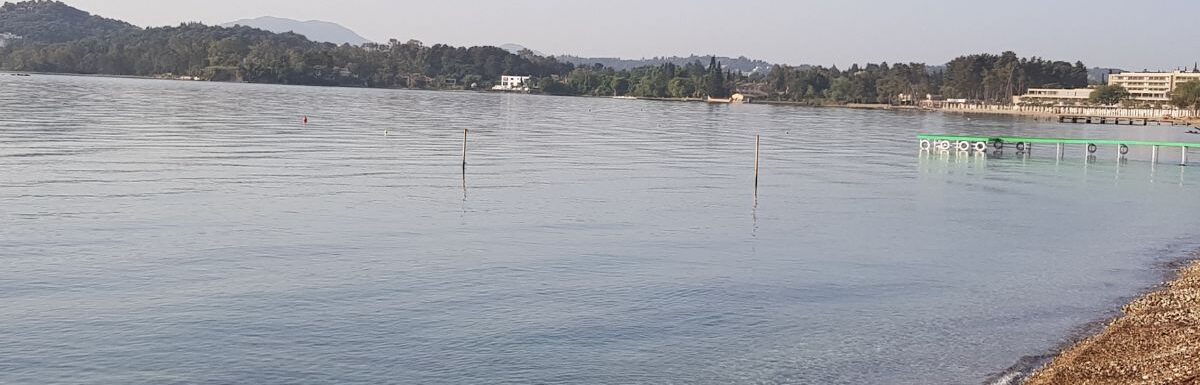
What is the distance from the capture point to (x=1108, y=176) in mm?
62125

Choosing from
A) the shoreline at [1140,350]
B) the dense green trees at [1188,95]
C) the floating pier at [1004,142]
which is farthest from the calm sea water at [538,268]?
the dense green trees at [1188,95]

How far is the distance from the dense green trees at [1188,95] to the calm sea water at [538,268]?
145411 millimetres

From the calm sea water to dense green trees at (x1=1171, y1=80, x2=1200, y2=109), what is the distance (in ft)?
477

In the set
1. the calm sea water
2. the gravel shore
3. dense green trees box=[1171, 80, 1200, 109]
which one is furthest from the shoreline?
dense green trees box=[1171, 80, 1200, 109]

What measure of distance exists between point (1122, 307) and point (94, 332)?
19.7 metres

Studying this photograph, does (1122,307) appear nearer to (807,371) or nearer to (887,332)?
(887,332)

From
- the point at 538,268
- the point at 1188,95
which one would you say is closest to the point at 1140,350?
the point at 538,268

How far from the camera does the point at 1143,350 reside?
17844 mm

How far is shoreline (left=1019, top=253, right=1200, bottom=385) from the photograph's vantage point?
1564cm

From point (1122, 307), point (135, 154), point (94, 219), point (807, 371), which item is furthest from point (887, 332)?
point (135, 154)

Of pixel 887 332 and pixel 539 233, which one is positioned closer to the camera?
pixel 887 332

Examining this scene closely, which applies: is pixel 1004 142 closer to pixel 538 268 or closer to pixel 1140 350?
pixel 538 268

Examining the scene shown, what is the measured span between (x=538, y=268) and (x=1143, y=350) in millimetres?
13647

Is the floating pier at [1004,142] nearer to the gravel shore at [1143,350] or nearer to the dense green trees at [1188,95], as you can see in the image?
the gravel shore at [1143,350]
